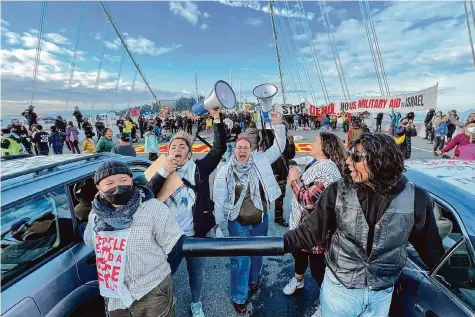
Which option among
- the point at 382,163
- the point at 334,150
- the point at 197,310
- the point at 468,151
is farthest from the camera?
the point at 468,151

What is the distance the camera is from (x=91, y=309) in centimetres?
178

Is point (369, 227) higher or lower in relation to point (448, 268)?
higher

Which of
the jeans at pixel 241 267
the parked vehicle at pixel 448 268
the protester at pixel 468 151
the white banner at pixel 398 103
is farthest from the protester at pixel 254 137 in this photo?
the white banner at pixel 398 103

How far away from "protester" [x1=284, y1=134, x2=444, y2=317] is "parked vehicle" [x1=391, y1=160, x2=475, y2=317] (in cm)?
15

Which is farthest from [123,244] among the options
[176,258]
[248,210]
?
[248,210]

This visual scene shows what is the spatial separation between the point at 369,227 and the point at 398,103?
58.3 feet

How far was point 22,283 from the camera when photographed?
4.63 ft

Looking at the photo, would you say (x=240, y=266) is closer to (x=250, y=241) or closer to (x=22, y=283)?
(x=250, y=241)

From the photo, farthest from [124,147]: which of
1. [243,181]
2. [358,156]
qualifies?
[358,156]

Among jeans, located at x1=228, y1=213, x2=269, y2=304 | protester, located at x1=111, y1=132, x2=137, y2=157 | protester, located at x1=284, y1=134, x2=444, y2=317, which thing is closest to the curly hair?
protester, located at x1=284, y1=134, x2=444, y2=317

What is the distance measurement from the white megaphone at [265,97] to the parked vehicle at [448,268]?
1.84 m

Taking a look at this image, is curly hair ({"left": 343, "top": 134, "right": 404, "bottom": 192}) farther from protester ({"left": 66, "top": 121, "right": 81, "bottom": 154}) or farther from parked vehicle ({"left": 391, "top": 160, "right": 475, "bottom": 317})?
protester ({"left": 66, "top": 121, "right": 81, "bottom": 154})

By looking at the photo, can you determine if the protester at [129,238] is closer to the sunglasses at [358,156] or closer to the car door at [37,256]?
the car door at [37,256]

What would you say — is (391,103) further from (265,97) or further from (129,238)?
(129,238)
